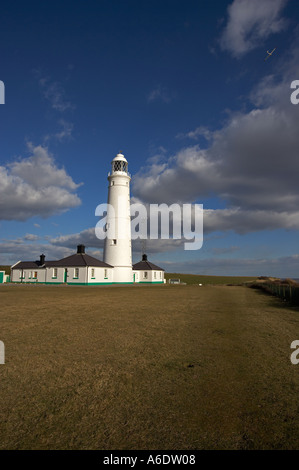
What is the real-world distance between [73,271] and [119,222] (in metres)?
10.1

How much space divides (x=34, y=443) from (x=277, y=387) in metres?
4.40

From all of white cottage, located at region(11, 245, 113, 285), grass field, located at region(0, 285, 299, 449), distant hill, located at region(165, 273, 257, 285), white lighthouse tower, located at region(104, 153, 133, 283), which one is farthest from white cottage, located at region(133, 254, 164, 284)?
grass field, located at region(0, 285, 299, 449)

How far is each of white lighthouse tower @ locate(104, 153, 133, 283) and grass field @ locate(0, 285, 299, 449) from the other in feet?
111

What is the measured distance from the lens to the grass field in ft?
12.6

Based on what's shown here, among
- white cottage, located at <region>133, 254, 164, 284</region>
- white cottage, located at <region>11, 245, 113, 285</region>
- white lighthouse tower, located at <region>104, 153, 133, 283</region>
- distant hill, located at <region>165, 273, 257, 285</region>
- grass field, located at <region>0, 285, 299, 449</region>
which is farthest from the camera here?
distant hill, located at <region>165, 273, 257, 285</region>

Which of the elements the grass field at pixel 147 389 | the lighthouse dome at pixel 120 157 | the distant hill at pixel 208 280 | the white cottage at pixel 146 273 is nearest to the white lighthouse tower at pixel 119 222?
the lighthouse dome at pixel 120 157

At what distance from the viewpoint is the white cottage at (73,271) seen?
138ft

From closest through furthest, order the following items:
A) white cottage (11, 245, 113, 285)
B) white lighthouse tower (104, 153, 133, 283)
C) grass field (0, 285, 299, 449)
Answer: grass field (0, 285, 299, 449)
white cottage (11, 245, 113, 285)
white lighthouse tower (104, 153, 133, 283)

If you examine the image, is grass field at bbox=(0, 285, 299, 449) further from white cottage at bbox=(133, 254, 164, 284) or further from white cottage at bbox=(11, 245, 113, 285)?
white cottage at bbox=(133, 254, 164, 284)

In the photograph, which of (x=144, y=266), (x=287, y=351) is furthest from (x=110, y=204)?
(x=287, y=351)

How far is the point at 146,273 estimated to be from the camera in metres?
58.2

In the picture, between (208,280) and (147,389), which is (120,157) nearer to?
(147,389)

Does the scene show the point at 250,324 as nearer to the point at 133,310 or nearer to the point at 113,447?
the point at 133,310

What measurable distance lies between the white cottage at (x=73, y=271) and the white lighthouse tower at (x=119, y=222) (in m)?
1.59
